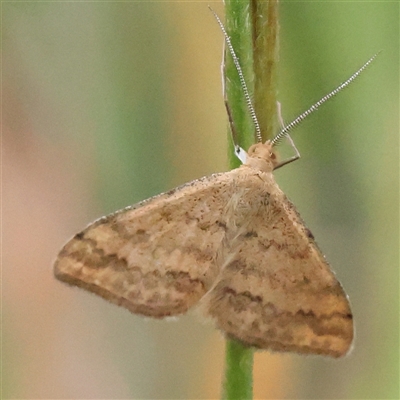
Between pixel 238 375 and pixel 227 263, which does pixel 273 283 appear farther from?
pixel 238 375

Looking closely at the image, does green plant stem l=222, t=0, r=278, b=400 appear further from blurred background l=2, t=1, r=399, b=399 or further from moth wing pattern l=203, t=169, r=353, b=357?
blurred background l=2, t=1, r=399, b=399

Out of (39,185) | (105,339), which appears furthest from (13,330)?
(39,185)

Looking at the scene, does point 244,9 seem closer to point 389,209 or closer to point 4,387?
point 389,209

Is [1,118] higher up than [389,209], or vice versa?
[1,118]

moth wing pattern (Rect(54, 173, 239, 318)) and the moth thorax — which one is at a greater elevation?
the moth thorax

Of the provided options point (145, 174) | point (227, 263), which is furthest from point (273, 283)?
point (145, 174)

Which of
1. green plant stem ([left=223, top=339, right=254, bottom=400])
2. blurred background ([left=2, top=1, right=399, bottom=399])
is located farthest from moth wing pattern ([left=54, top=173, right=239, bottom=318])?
blurred background ([left=2, top=1, right=399, bottom=399])
